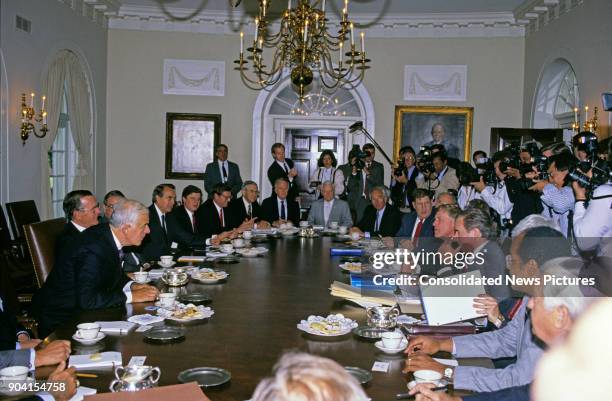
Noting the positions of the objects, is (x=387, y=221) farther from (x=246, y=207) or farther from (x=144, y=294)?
(x=144, y=294)

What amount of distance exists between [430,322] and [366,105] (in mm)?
7953

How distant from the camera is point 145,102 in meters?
10.5

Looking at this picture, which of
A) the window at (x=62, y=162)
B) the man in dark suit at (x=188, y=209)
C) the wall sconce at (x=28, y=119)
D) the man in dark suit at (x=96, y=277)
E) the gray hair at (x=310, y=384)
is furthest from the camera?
the window at (x=62, y=162)

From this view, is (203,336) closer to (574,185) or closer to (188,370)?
(188,370)

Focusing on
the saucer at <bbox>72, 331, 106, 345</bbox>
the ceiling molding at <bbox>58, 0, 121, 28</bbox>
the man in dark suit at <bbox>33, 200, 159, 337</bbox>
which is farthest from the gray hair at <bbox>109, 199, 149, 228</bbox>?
the ceiling molding at <bbox>58, 0, 121, 28</bbox>

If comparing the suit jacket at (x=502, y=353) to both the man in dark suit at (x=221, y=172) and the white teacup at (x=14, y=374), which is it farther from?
the man in dark suit at (x=221, y=172)

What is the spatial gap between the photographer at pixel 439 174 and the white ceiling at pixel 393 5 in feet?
8.34

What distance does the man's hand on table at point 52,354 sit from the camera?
2.26 meters

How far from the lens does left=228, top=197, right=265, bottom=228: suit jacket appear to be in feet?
24.7

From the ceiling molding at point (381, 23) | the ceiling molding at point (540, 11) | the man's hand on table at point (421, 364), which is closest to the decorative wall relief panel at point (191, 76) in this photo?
the ceiling molding at point (381, 23)

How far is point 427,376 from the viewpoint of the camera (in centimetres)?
216

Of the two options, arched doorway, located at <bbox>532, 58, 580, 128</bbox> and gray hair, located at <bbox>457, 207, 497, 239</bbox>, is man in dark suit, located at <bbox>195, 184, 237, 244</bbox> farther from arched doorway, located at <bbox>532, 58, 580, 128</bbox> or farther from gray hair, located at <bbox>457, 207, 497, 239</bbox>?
arched doorway, located at <bbox>532, 58, 580, 128</bbox>

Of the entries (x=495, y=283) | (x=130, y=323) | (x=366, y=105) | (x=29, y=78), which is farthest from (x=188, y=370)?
(x=366, y=105)

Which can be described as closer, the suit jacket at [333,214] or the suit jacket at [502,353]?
the suit jacket at [502,353]
